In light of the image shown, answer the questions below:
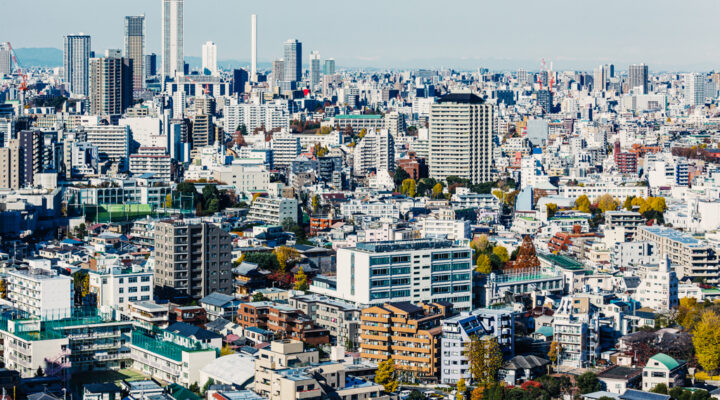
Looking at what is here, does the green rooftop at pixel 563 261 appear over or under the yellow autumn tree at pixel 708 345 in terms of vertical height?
over

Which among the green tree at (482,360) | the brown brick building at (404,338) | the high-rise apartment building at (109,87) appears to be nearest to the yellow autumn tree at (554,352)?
the green tree at (482,360)

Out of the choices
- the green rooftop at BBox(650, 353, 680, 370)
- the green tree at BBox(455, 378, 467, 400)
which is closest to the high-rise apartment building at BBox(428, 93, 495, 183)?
the green rooftop at BBox(650, 353, 680, 370)

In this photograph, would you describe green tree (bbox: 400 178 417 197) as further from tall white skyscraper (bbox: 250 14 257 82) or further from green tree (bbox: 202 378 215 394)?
tall white skyscraper (bbox: 250 14 257 82)

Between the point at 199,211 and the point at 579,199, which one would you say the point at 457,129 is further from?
the point at 199,211

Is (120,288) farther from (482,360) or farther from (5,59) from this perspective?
(5,59)

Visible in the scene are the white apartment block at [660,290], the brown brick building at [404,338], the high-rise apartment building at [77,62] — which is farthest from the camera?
the high-rise apartment building at [77,62]

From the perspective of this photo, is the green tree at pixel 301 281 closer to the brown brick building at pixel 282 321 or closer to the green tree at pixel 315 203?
the brown brick building at pixel 282 321
